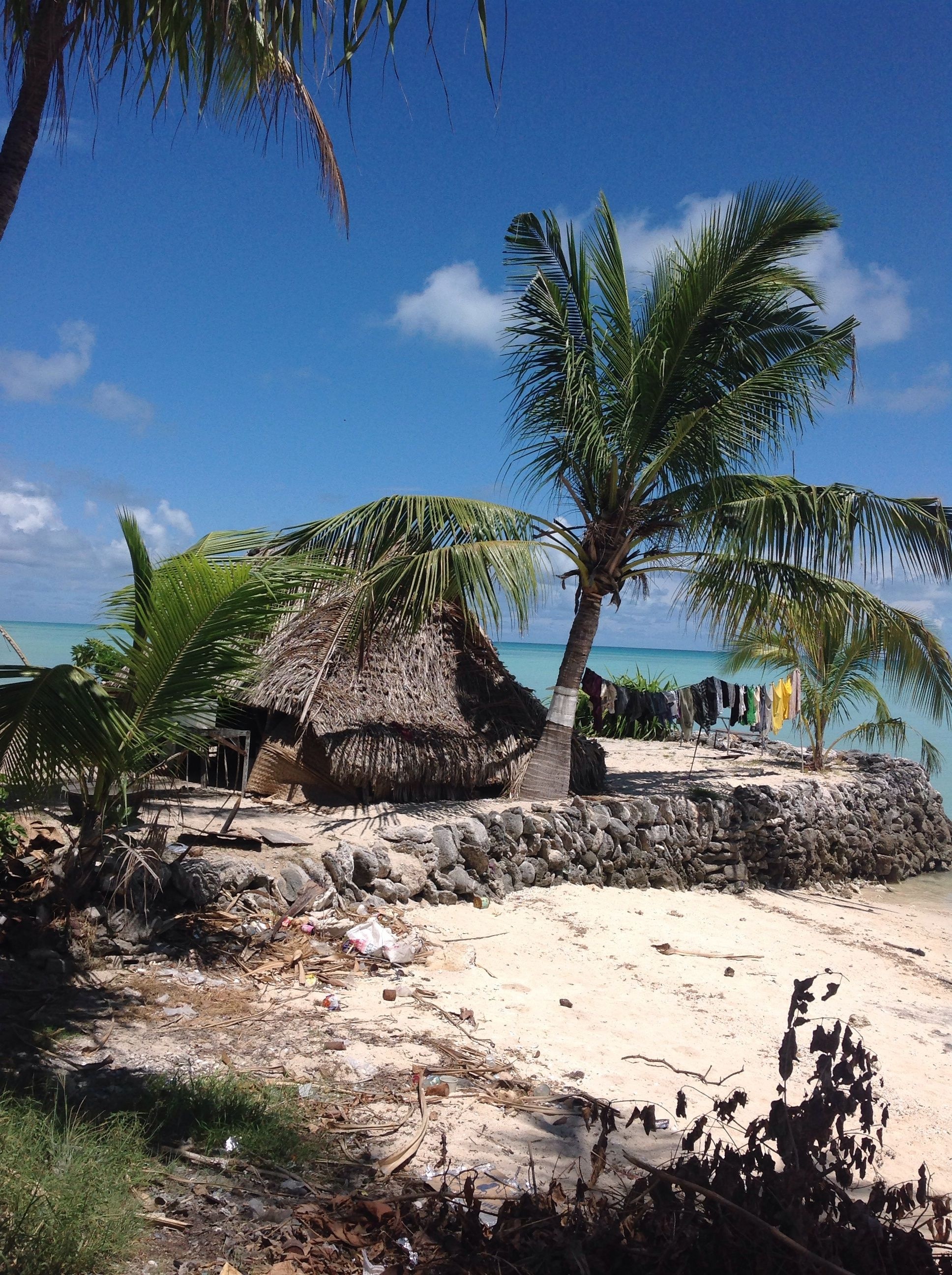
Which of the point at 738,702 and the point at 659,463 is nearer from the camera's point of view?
the point at 659,463

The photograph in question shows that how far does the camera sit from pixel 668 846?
34.2 feet

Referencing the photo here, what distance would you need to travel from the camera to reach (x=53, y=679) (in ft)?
13.3

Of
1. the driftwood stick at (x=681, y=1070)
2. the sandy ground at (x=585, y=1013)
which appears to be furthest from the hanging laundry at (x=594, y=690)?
the driftwood stick at (x=681, y=1070)

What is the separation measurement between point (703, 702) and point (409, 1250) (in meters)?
15.0

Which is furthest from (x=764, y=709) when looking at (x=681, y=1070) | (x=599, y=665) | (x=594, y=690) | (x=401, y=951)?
(x=599, y=665)

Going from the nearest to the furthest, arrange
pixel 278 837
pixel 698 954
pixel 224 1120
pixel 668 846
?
pixel 224 1120 → pixel 278 837 → pixel 698 954 → pixel 668 846

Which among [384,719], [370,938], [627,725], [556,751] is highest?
→ [627,725]

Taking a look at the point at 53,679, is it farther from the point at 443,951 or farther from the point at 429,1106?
the point at 443,951

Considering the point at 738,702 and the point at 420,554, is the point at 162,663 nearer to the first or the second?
the point at 420,554

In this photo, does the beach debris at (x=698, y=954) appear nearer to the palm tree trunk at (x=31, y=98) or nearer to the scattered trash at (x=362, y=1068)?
the scattered trash at (x=362, y=1068)

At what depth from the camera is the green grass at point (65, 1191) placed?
244cm

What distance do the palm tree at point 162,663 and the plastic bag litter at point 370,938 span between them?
193 cm

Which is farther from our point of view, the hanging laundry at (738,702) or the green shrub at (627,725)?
the green shrub at (627,725)

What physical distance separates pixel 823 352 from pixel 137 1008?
9.39 m
